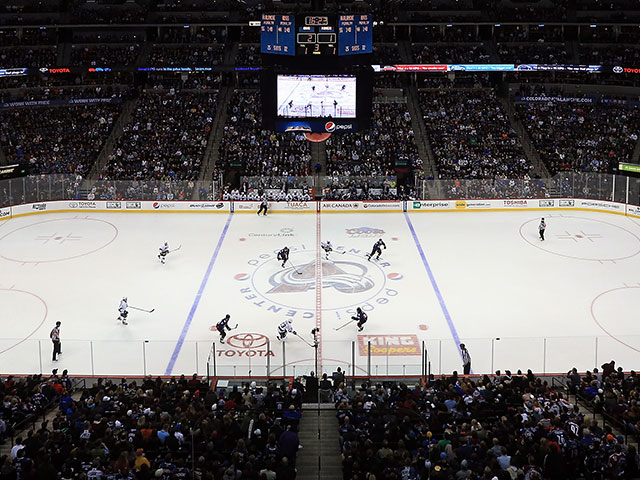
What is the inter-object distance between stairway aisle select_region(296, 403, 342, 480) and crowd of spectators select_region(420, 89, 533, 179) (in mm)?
24180

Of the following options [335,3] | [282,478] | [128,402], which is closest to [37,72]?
[335,3]

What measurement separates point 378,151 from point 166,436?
94.8 ft

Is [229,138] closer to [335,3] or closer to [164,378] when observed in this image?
[335,3]

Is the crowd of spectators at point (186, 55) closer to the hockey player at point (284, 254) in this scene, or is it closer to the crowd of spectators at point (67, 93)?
the crowd of spectators at point (67, 93)

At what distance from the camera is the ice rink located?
19.7m

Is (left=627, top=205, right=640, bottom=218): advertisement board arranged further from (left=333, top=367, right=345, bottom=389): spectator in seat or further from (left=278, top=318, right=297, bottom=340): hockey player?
(left=333, top=367, right=345, bottom=389): spectator in seat

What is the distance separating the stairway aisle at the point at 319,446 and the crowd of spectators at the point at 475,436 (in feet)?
0.96

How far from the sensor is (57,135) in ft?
138

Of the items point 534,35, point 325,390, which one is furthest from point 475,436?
point 534,35

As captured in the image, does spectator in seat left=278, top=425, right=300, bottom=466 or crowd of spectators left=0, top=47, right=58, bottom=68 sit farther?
crowd of spectators left=0, top=47, right=58, bottom=68

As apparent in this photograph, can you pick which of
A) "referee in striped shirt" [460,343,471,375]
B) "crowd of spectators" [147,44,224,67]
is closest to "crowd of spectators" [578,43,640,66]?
"crowd of spectators" [147,44,224,67]

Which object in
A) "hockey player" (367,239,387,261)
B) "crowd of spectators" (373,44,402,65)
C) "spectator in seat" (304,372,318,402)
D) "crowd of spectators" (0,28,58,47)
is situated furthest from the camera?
"crowd of spectators" (0,28,58,47)

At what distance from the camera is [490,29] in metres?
49.9

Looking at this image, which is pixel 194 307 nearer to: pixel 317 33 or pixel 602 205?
pixel 317 33
